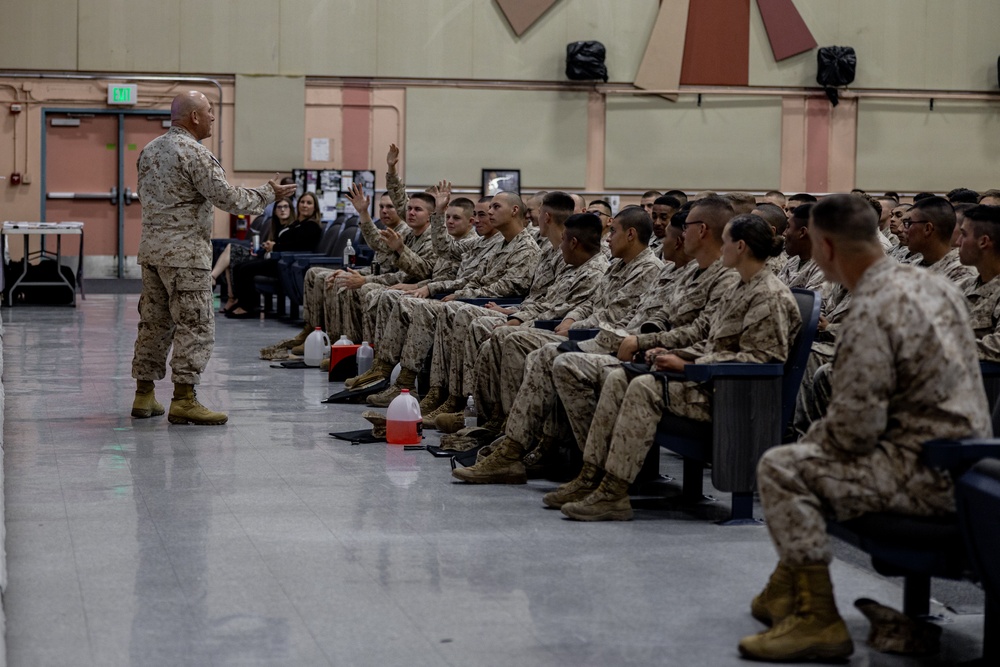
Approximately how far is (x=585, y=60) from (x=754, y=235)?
1265 cm

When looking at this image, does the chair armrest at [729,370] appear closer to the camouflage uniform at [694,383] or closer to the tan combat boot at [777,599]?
the camouflage uniform at [694,383]

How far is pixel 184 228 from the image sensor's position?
6.63 meters

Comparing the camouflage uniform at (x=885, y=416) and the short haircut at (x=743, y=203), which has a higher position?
the short haircut at (x=743, y=203)

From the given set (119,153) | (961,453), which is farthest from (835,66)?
(961,453)

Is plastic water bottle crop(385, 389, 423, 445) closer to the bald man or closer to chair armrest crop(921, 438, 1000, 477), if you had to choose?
the bald man

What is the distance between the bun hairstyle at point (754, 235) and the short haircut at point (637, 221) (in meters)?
1.25

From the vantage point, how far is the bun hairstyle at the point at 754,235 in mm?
4480

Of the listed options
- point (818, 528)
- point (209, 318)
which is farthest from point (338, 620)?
point (209, 318)

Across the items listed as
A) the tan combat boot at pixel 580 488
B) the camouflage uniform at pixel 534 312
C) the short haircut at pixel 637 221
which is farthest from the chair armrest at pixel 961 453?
the camouflage uniform at pixel 534 312

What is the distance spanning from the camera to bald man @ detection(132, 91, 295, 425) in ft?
21.6

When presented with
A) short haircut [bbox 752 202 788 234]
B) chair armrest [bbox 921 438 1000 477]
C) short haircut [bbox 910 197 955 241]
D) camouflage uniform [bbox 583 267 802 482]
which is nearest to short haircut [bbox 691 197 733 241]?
camouflage uniform [bbox 583 267 802 482]

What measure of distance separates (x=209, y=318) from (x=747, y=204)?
2941 millimetres

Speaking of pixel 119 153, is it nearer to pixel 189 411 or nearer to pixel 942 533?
pixel 189 411

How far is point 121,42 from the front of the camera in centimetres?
1622
